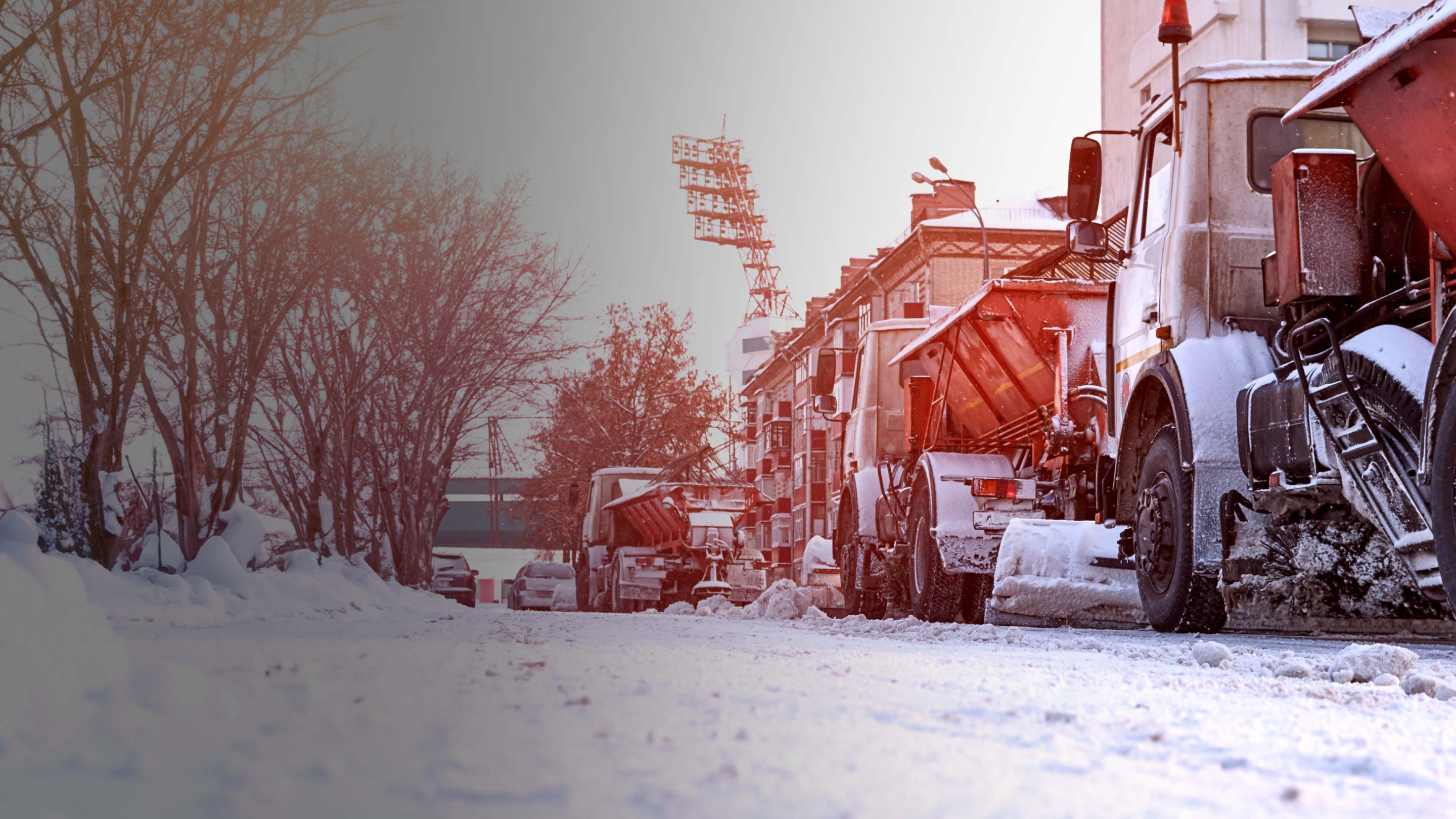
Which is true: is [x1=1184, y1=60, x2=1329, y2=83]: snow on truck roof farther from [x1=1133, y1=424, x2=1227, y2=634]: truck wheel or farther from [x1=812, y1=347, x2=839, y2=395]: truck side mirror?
[x1=812, y1=347, x2=839, y2=395]: truck side mirror

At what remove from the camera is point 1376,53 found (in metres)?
6.22

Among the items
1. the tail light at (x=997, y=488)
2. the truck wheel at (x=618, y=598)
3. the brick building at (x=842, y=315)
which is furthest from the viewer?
the brick building at (x=842, y=315)

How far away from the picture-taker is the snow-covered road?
2.48 m

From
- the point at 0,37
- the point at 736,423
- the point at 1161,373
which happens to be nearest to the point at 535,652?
the point at 1161,373

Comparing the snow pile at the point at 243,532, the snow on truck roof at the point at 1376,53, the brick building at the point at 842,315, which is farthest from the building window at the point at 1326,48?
the snow on truck roof at the point at 1376,53

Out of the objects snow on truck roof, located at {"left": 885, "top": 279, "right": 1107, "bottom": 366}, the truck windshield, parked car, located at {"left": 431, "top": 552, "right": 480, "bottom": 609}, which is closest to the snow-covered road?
the truck windshield

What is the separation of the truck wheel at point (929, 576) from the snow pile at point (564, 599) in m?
19.8

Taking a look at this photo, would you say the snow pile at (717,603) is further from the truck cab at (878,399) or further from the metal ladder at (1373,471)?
the metal ladder at (1373,471)

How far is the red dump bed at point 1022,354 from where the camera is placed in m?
12.3

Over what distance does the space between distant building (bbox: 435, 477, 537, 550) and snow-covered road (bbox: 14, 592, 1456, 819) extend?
95.0 ft

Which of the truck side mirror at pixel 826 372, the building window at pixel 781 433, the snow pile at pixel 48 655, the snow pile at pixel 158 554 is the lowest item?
the snow pile at pixel 48 655

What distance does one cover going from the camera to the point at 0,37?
10.1 m

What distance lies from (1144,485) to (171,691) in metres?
6.62

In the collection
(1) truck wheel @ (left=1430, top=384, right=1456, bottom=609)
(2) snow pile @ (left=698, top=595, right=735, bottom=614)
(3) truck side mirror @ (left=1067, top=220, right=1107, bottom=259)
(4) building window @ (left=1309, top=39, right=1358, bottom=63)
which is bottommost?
(2) snow pile @ (left=698, top=595, right=735, bottom=614)
